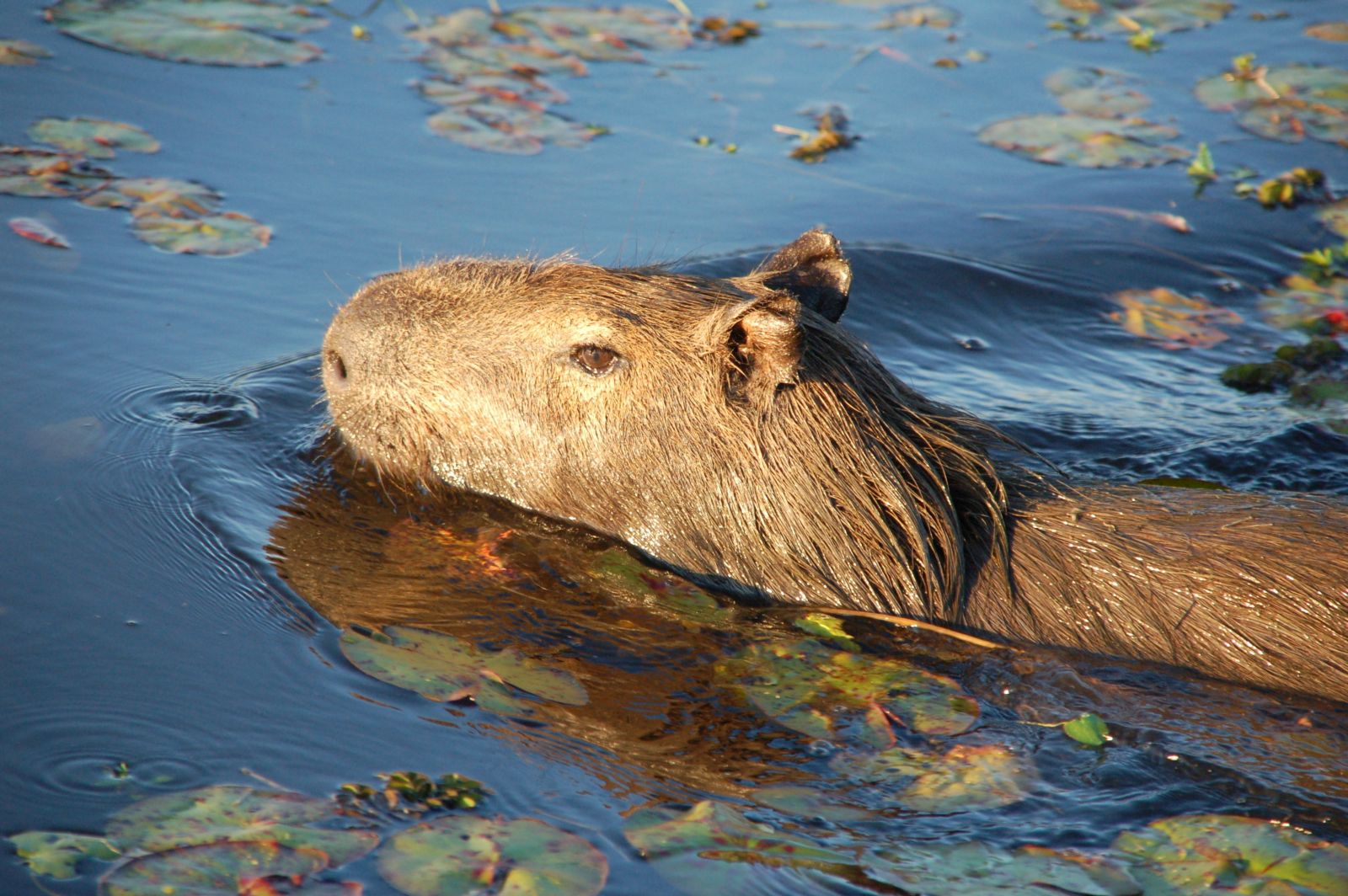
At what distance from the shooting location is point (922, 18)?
1026cm

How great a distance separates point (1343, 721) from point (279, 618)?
10.5 feet

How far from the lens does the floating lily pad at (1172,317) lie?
282 inches

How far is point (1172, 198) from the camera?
8297 mm

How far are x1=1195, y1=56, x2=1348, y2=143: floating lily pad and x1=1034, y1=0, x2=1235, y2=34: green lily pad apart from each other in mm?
969

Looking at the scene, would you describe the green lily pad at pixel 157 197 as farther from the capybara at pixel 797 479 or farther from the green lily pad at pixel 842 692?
the green lily pad at pixel 842 692

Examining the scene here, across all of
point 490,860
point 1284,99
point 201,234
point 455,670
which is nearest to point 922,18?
point 1284,99

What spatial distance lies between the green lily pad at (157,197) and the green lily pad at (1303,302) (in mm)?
5333

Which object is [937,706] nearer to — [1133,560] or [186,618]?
[1133,560]

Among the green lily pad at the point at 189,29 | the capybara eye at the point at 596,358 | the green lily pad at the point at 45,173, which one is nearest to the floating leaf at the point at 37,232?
the green lily pad at the point at 45,173

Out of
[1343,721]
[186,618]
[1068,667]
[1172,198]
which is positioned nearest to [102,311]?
[186,618]

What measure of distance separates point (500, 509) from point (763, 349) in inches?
45.7

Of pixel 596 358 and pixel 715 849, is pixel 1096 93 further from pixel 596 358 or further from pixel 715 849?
pixel 715 849

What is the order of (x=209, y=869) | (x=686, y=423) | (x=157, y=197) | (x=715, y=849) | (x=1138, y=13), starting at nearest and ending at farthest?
(x=209, y=869), (x=715, y=849), (x=686, y=423), (x=157, y=197), (x=1138, y=13)

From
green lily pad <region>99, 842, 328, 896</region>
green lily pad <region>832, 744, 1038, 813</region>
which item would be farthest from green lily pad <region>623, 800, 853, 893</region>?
green lily pad <region>99, 842, 328, 896</region>
